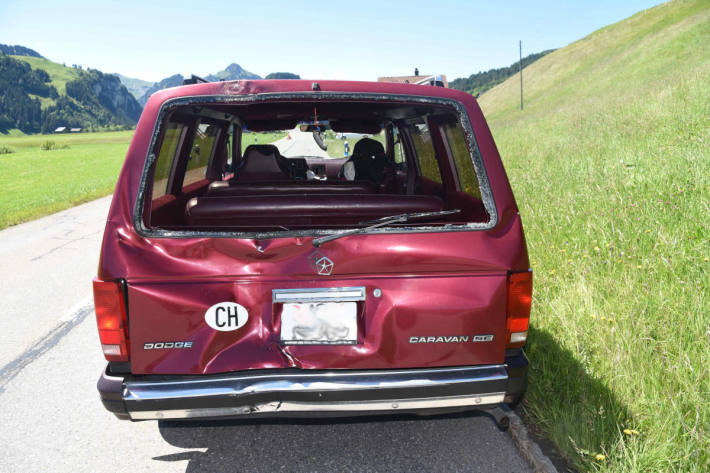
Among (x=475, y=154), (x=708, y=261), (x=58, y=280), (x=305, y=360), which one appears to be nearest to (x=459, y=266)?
(x=475, y=154)

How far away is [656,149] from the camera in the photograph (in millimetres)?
8961

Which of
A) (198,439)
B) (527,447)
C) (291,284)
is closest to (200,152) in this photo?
(198,439)

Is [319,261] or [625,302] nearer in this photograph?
[319,261]

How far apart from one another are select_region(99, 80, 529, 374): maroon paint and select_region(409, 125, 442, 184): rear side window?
1511 millimetres

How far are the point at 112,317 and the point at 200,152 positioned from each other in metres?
2.29

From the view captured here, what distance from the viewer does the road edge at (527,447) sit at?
97.5 inches

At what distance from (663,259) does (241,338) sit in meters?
3.52

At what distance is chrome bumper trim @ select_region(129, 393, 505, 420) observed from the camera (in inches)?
85.5

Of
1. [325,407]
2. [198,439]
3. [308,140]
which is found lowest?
[198,439]

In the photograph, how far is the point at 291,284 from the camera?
7.14ft

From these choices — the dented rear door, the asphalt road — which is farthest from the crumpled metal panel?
the asphalt road

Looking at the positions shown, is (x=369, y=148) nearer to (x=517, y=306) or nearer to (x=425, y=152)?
(x=425, y=152)

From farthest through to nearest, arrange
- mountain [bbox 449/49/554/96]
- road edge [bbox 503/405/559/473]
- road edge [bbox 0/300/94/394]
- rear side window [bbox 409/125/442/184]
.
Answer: mountain [bbox 449/49/554/96] → road edge [bbox 0/300/94/394] → rear side window [bbox 409/125/442/184] → road edge [bbox 503/405/559/473]

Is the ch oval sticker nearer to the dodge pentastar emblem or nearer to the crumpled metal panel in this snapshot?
the crumpled metal panel
